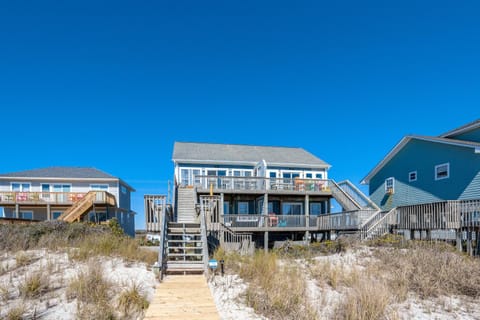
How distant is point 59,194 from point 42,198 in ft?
3.98

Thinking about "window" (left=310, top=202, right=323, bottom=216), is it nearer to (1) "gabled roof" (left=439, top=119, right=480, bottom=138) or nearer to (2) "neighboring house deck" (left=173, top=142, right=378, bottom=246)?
(2) "neighboring house deck" (left=173, top=142, right=378, bottom=246)

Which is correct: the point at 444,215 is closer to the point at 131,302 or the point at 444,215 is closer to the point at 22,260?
the point at 131,302

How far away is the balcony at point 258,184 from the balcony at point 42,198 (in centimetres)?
826


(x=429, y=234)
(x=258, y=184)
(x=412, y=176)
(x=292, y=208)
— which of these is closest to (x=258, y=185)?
(x=258, y=184)

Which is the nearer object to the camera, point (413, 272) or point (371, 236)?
point (413, 272)

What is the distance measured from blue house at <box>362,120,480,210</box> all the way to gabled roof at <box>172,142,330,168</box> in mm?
6178

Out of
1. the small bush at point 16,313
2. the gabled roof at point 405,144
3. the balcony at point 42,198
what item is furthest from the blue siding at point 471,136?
the balcony at point 42,198

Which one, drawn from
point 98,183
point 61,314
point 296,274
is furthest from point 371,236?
point 98,183

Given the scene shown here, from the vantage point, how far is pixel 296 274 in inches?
281

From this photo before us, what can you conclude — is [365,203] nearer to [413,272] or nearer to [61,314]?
[413,272]

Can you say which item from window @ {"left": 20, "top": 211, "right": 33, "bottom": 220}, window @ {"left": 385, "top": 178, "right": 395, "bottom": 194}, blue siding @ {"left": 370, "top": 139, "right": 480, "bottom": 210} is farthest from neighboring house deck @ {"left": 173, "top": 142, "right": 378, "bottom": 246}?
window @ {"left": 20, "top": 211, "right": 33, "bottom": 220}

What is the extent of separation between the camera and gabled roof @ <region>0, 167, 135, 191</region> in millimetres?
25344

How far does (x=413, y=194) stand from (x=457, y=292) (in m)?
12.3

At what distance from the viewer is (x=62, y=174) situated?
86.6 feet
